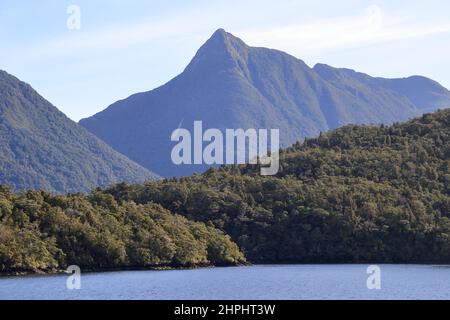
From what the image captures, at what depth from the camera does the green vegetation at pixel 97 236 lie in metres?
76.6

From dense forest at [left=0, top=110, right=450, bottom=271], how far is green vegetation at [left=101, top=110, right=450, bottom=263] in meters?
0.13

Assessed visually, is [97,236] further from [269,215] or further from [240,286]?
[269,215]

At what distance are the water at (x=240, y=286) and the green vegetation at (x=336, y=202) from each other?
17.3m

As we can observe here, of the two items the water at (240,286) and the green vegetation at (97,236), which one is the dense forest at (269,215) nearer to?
the green vegetation at (97,236)

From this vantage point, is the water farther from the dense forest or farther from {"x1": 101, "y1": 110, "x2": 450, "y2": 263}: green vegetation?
{"x1": 101, "y1": 110, "x2": 450, "y2": 263}: green vegetation

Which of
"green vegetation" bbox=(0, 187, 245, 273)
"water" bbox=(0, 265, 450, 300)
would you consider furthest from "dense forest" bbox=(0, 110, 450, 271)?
"water" bbox=(0, 265, 450, 300)

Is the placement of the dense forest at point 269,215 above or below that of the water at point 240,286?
above

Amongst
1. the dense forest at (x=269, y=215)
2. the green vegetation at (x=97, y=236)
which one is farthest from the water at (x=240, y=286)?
the dense forest at (x=269, y=215)

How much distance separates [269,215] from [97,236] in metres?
27.8

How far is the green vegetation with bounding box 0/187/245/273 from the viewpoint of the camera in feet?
251

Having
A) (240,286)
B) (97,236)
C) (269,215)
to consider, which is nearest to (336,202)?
(269,215)

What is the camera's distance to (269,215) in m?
105
